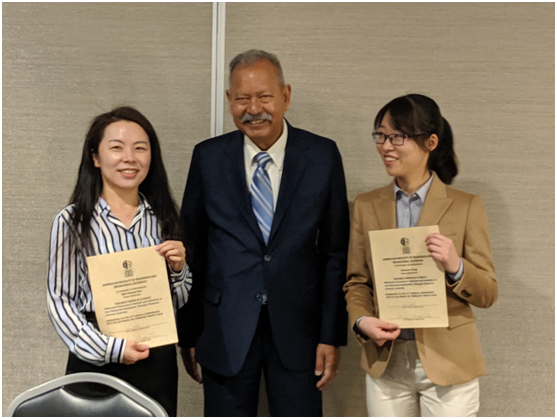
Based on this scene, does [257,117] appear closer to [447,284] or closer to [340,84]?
[340,84]

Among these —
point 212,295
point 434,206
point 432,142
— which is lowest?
point 212,295

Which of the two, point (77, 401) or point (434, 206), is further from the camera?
point (434, 206)

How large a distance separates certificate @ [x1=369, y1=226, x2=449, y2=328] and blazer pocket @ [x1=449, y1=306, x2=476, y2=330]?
0.07 m

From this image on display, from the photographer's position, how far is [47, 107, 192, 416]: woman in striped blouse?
1.70 m

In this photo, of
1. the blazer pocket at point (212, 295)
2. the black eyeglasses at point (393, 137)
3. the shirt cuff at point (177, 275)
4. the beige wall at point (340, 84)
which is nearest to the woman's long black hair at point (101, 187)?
the shirt cuff at point (177, 275)

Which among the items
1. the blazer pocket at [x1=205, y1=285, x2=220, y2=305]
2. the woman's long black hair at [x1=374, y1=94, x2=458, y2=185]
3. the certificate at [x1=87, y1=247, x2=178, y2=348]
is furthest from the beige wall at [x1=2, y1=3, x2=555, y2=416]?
the certificate at [x1=87, y1=247, x2=178, y2=348]

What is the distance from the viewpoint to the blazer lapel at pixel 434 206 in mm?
1828

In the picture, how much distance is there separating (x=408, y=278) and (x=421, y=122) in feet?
1.72

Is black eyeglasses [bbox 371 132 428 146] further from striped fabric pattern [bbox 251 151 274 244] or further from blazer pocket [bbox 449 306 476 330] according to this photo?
blazer pocket [bbox 449 306 476 330]

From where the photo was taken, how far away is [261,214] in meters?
2.01

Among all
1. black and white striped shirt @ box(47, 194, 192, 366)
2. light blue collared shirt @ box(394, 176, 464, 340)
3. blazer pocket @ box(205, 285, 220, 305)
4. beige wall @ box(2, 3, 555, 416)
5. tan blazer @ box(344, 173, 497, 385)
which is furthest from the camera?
beige wall @ box(2, 3, 555, 416)

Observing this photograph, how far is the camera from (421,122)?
6.04ft

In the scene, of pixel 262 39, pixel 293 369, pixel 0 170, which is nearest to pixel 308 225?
pixel 293 369

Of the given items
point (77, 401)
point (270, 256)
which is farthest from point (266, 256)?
point (77, 401)
